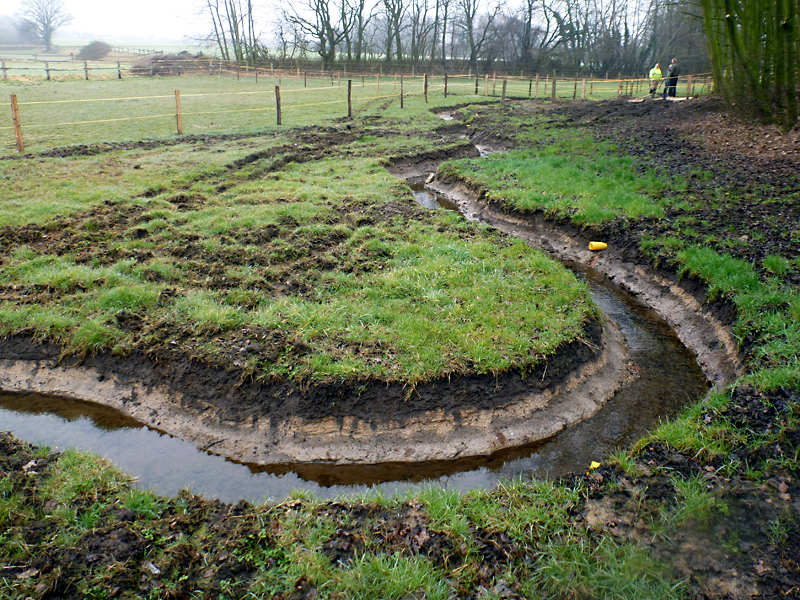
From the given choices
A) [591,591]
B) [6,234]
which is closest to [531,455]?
[591,591]

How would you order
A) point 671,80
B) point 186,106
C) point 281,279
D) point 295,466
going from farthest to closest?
point 671,80 < point 186,106 < point 281,279 < point 295,466

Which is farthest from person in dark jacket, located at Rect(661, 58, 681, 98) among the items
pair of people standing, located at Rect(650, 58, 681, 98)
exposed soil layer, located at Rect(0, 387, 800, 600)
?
exposed soil layer, located at Rect(0, 387, 800, 600)

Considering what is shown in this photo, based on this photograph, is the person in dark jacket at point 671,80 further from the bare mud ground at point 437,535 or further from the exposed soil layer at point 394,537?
the exposed soil layer at point 394,537

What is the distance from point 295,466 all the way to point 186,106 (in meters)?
24.2

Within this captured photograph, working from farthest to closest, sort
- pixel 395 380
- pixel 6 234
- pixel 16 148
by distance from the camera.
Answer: pixel 16 148 → pixel 6 234 → pixel 395 380

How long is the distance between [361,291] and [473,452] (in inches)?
109

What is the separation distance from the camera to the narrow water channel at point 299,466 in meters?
4.46

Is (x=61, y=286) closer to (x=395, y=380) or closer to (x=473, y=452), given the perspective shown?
(x=395, y=380)

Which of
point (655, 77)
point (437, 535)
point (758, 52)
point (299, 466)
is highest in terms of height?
point (655, 77)

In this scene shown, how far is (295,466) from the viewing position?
4.66m

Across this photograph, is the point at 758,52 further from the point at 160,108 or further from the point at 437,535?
the point at 160,108

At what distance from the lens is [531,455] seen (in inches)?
191

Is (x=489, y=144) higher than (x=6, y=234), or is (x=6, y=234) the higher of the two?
(x=489, y=144)

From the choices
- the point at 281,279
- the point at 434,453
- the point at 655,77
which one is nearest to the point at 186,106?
the point at 281,279
